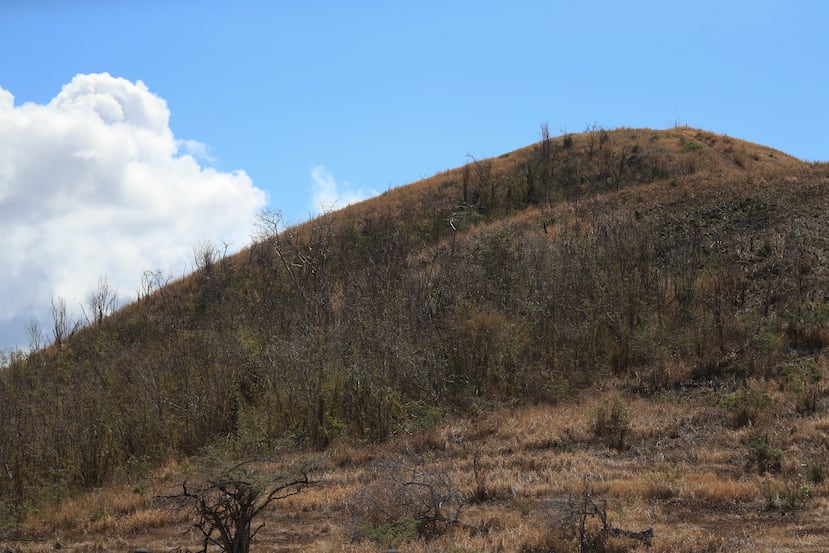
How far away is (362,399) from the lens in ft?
46.3

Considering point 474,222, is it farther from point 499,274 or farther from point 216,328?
point 216,328

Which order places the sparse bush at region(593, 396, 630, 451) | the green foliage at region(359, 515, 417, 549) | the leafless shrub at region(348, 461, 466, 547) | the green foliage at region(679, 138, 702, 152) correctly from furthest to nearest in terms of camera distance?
the green foliage at region(679, 138, 702, 152) < the sparse bush at region(593, 396, 630, 451) < the leafless shrub at region(348, 461, 466, 547) < the green foliage at region(359, 515, 417, 549)

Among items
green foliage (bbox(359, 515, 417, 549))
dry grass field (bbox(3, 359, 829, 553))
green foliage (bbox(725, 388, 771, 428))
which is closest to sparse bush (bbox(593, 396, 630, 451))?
dry grass field (bbox(3, 359, 829, 553))

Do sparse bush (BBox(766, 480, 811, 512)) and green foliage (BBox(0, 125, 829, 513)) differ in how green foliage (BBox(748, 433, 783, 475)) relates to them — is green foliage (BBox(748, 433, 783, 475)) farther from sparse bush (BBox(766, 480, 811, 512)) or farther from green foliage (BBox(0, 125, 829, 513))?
green foliage (BBox(0, 125, 829, 513))

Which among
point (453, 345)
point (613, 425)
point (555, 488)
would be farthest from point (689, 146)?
point (555, 488)

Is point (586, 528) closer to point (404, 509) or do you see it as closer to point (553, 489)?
point (553, 489)

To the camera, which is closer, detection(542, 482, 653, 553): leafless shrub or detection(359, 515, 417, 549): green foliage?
detection(542, 482, 653, 553): leafless shrub

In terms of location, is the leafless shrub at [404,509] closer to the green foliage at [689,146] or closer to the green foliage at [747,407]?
the green foliage at [747,407]

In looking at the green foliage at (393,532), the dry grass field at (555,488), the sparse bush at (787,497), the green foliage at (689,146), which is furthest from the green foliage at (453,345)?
the green foliage at (689,146)

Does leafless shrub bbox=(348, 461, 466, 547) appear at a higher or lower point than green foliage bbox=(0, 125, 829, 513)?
lower

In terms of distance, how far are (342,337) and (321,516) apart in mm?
7232

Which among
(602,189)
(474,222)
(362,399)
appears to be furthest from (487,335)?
(602,189)

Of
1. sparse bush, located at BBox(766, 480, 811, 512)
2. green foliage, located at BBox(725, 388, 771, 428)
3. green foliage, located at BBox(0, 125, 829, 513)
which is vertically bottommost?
sparse bush, located at BBox(766, 480, 811, 512)

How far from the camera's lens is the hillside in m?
8.62
